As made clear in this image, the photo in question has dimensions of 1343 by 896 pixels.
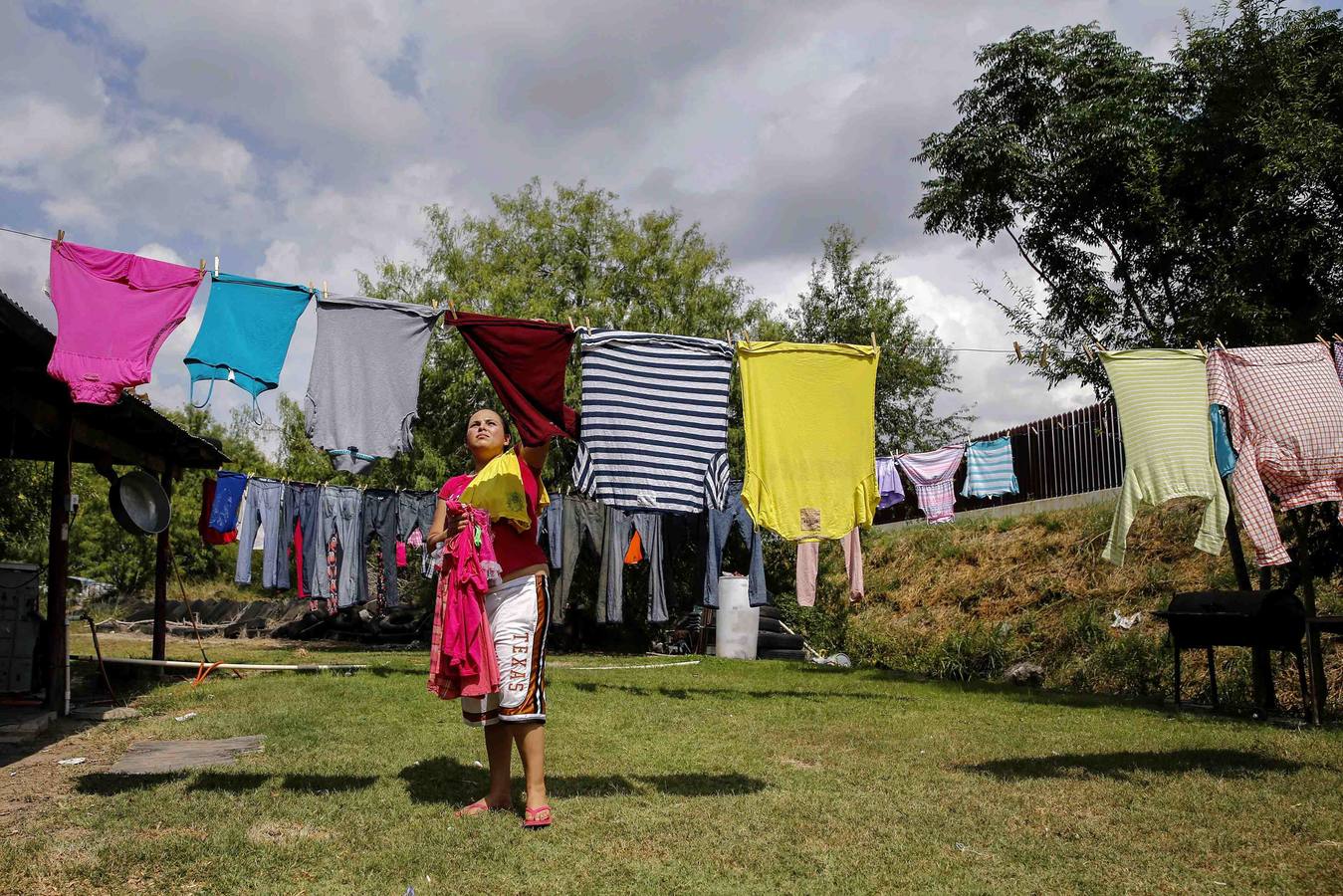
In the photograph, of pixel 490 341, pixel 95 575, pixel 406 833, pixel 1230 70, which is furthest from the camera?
pixel 95 575

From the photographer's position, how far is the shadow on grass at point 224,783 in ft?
16.5

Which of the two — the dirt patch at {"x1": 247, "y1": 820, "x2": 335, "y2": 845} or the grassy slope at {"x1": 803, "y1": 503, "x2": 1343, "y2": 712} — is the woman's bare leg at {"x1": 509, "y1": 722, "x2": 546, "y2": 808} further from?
the grassy slope at {"x1": 803, "y1": 503, "x2": 1343, "y2": 712}

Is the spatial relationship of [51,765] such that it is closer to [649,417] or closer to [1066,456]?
[649,417]

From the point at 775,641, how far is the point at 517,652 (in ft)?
37.7

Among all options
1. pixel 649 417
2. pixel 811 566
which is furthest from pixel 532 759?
pixel 811 566

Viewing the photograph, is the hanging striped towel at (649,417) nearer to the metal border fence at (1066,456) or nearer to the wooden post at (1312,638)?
the wooden post at (1312,638)

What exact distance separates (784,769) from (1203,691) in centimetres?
627

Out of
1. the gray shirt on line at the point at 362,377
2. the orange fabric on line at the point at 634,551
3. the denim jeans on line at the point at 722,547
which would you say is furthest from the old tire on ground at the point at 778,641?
the gray shirt on line at the point at 362,377

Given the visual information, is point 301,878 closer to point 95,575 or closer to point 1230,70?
point 1230,70

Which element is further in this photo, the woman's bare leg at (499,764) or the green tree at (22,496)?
the green tree at (22,496)

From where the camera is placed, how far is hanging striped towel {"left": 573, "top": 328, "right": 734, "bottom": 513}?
20.0 ft

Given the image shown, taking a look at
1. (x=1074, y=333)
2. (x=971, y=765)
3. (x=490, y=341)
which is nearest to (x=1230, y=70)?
(x=1074, y=333)

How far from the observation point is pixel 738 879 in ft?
12.5

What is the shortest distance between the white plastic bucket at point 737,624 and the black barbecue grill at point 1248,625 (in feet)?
22.0
